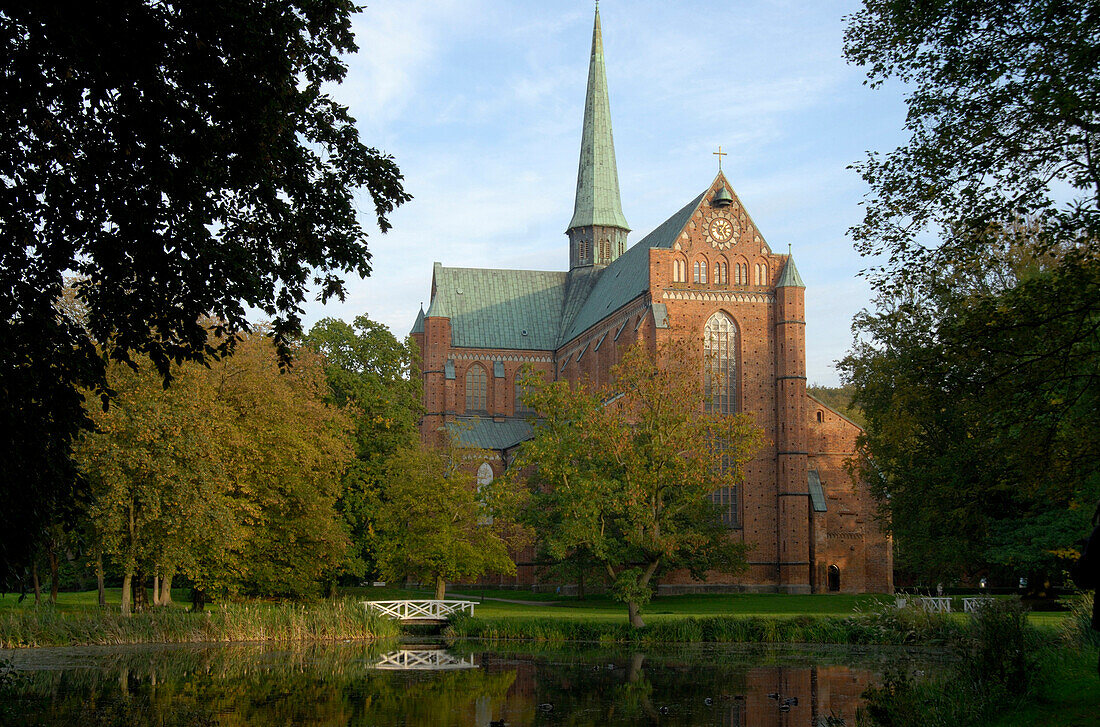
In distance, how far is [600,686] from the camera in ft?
78.5

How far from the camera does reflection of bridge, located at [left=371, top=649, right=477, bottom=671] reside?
2786cm

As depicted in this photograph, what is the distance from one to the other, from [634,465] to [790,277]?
25.0 metres

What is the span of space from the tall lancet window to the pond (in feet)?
87.8

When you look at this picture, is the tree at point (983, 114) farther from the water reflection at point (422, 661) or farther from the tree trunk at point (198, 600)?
the tree trunk at point (198, 600)

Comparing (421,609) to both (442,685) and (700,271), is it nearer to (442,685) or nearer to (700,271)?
(442,685)

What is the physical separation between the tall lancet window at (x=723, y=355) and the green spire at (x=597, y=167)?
75.6 feet

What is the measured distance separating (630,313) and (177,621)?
3440 cm

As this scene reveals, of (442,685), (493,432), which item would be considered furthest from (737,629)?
(493,432)

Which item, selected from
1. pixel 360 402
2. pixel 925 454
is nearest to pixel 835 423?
pixel 925 454

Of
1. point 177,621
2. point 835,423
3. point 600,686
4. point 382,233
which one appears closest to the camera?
point 382,233

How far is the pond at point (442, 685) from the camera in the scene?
19.2m

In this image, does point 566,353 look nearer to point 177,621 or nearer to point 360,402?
point 360,402

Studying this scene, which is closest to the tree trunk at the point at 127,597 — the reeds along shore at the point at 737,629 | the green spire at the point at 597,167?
the reeds along shore at the point at 737,629

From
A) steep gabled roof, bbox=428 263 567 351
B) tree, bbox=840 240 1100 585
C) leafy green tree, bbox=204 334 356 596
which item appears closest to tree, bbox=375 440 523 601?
leafy green tree, bbox=204 334 356 596
